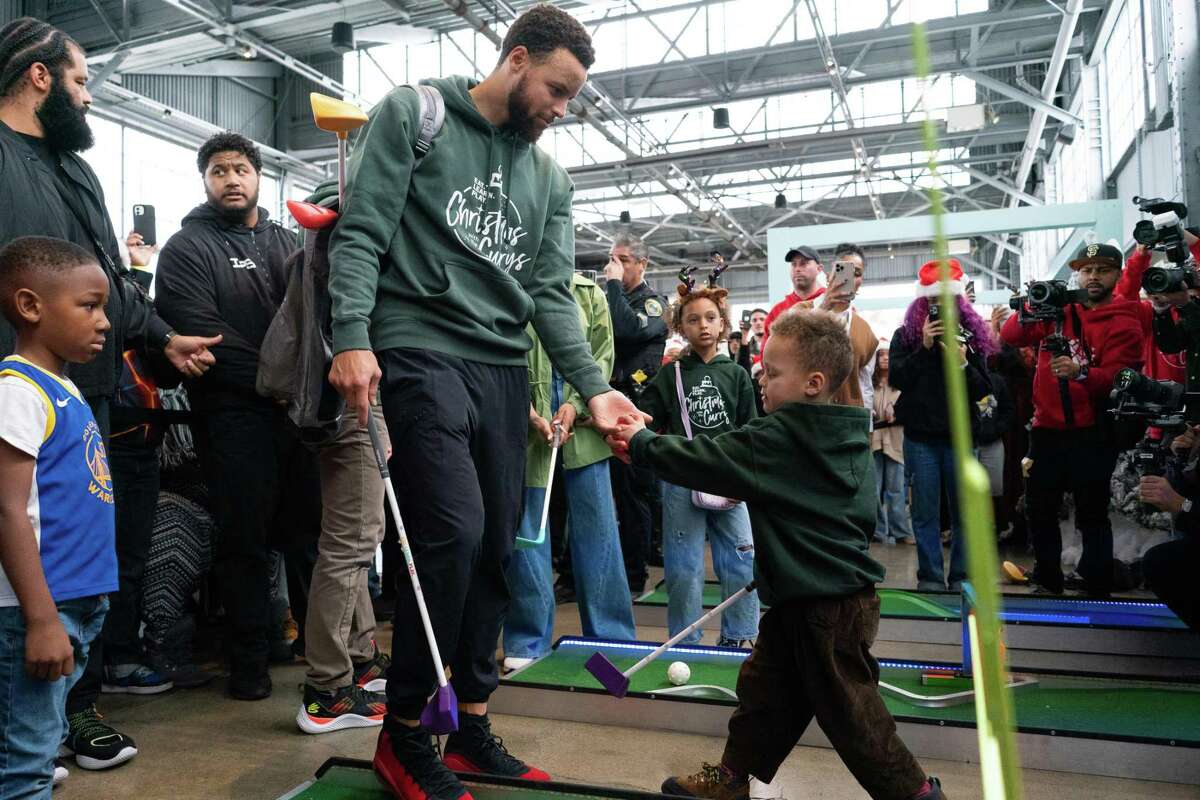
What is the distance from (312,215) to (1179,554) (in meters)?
2.64

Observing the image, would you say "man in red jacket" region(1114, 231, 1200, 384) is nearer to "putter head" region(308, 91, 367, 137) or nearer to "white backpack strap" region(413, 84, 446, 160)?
"white backpack strap" region(413, 84, 446, 160)

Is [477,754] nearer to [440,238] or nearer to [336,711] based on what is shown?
[336,711]

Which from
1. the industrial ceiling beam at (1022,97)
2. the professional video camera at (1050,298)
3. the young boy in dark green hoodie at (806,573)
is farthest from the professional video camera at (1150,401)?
the industrial ceiling beam at (1022,97)

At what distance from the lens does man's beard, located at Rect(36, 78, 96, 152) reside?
2457 millimetres

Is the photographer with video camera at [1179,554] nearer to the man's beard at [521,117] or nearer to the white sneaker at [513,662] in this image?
the white sneaker at [513,662]

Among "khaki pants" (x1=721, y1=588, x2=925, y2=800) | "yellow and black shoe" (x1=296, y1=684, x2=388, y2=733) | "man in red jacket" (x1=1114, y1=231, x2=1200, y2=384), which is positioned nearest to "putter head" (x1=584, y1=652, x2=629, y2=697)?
"khaki pants" (x1=721, y1=588, x2=925, y2=800)

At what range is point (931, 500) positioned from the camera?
15.2ft

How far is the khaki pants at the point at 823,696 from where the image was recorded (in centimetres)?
196

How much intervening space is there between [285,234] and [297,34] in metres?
9.27

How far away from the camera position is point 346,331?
74.4 inches

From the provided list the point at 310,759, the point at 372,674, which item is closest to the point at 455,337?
the point at 310,759

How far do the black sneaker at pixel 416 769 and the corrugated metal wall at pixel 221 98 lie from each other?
1266 cm

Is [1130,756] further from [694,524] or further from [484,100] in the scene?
[484,100]

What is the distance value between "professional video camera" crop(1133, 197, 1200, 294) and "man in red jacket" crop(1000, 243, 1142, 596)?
832 mm
